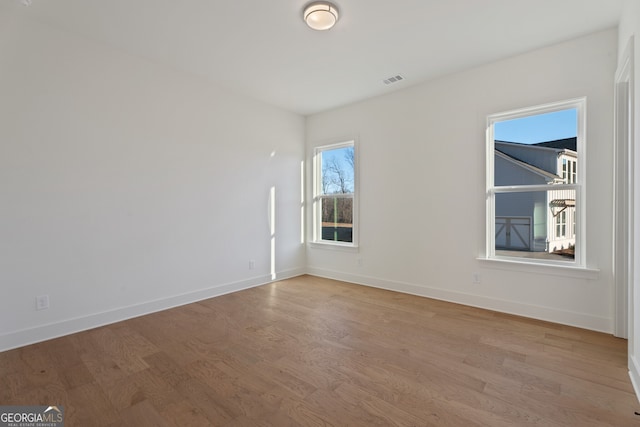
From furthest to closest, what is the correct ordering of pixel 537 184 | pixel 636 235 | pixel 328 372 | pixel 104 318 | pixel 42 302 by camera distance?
pixel 537 184, pixel 104 318, pixel 42 302, pixel 328 372, pixel 636 235

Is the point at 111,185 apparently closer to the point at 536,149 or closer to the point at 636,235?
the point at 636,235

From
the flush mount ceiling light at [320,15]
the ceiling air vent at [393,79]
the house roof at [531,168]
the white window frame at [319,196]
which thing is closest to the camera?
the flush mount ceiling light at [320,15]

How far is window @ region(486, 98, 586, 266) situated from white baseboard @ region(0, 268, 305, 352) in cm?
353

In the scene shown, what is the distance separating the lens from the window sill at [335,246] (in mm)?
4766

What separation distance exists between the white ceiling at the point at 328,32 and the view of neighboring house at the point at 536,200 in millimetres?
1100

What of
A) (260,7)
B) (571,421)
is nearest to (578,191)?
(571,421)

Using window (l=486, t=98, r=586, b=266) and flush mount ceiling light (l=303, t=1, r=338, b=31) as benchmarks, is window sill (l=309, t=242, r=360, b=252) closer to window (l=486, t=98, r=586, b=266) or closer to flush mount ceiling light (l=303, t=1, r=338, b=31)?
window (l=486, t=98, r=586, b=266)

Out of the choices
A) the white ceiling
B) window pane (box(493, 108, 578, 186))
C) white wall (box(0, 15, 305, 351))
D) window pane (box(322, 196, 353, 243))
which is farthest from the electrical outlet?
window pane (box(493, 108, 578, 186))

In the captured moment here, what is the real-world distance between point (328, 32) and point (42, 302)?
3688mm

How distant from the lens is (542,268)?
10.3 feet

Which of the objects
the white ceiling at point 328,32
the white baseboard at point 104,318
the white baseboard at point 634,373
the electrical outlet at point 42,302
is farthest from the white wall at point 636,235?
the electrical outlet at point 42,302

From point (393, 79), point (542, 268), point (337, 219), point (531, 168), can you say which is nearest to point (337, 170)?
point (337, 219)

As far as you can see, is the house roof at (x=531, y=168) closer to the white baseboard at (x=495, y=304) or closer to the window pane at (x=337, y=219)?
the white baseboard at (x=495, y=304)

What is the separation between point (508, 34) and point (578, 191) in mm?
1725
